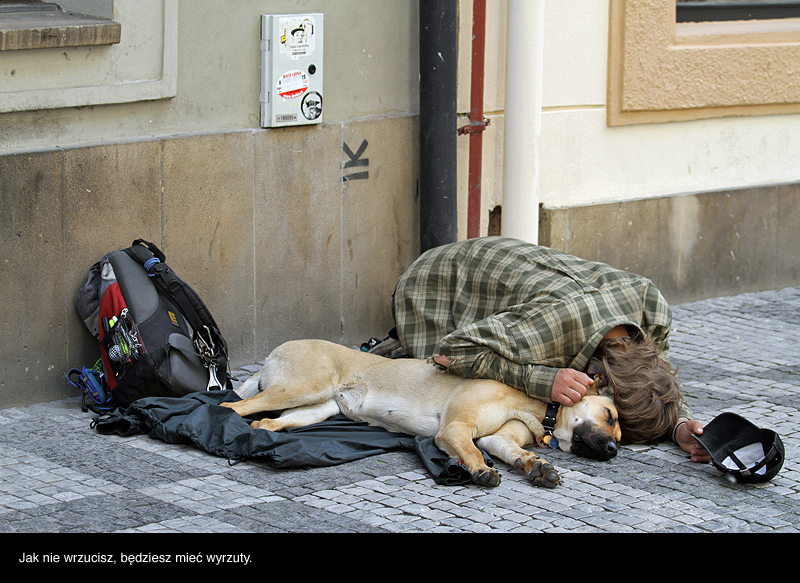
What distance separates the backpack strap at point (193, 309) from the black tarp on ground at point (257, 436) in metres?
0.21

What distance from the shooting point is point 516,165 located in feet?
22.1

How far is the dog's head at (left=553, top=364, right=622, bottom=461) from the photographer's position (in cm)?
462

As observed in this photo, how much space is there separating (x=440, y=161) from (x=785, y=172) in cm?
343

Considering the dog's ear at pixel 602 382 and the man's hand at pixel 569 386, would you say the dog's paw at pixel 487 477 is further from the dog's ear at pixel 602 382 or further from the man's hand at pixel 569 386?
the dog's ear at pixel 602 382

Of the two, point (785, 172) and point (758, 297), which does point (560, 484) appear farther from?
point (785, 172)

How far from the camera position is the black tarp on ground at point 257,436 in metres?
4.48

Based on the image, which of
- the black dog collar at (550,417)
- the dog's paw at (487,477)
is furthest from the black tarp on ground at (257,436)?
the black dog collar at (550,417)

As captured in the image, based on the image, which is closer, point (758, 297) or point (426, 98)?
point (426, 98)

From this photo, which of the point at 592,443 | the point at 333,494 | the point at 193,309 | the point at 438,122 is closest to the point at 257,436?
the point at 333,494

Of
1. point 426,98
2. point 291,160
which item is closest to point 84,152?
point 291,160

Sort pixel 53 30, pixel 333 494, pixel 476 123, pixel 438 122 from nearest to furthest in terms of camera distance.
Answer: pixel 333 494 < pixel 53 30 < pixel 438 122 < pixel 476 123

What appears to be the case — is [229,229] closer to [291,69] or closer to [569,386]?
[291,69]

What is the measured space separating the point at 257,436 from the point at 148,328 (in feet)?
2.97

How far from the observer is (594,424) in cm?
466
